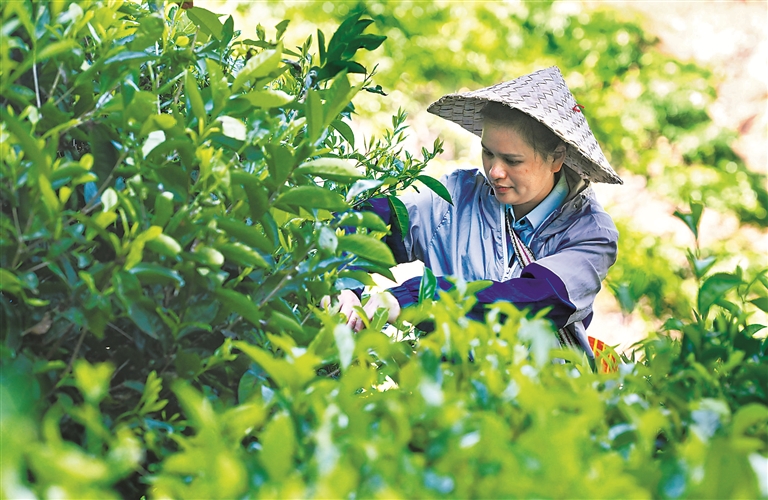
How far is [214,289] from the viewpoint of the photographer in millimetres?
912

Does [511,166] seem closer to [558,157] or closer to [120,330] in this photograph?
[558,157]

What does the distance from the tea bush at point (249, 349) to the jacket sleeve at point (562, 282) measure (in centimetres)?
82

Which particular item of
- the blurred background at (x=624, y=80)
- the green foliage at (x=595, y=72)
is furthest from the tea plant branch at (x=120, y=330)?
the green foliage at (x=595, y=72)

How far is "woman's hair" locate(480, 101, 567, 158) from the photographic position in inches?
94.0

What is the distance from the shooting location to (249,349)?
70 centimetres

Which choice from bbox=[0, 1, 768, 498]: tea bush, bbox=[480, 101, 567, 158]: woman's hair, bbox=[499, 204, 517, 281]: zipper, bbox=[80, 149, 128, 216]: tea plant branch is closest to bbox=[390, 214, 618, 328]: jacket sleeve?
bbox=[499, 204, 517, 281]: zipper

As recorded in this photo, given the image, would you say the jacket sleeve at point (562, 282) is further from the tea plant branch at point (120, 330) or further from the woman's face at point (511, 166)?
the tea plant branch at point (120, 330)

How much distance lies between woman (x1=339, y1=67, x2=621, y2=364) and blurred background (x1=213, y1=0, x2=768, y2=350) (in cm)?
356

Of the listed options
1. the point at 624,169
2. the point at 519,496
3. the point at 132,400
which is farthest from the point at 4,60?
the point at 624,169

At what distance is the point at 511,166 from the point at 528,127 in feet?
0.42

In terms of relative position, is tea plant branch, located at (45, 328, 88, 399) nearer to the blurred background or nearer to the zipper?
the zipper

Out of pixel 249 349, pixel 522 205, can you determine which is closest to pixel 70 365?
pixel 249 349

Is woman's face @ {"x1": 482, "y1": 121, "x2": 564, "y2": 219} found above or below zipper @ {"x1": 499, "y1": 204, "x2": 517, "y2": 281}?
above

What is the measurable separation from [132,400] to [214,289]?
7.3 inches
